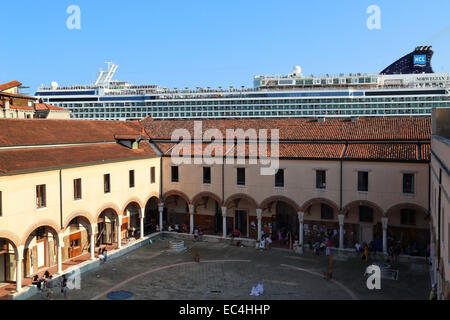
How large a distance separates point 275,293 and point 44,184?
47.1ft

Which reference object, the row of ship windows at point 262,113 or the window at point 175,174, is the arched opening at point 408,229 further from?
the row of ship windows at point 262,113

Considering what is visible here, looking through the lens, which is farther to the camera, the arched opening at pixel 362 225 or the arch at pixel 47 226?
the arched opening at pixel 362 225

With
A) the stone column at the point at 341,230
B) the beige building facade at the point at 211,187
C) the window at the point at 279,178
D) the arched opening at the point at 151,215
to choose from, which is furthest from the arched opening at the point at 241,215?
the stone column at the point at 341,230

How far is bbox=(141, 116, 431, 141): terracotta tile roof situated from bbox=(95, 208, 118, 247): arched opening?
28.5 ft

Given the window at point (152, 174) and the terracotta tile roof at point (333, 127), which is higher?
the terracotta tile roof at point (333, 127)

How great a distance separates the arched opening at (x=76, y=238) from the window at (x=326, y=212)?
16.9m

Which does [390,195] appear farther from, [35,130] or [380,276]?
[35,130]

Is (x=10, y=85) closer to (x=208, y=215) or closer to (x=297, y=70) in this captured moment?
(x=208, y=215)

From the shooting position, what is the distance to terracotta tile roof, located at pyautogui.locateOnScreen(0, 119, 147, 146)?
25781mm

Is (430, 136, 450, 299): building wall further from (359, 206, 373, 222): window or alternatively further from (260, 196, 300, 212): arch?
(260, 196, 300, 212): arch

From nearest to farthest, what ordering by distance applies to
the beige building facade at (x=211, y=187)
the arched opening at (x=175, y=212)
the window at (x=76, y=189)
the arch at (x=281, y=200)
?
the beige building facade at (x=211, y=187) → the window at (x=76, y=189) → the arch at (x=281, y=200) → the arched opening at (x=175, y=212)

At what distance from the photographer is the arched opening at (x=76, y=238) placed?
91.7 feet

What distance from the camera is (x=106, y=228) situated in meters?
31.9

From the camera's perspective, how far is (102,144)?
106 ft
